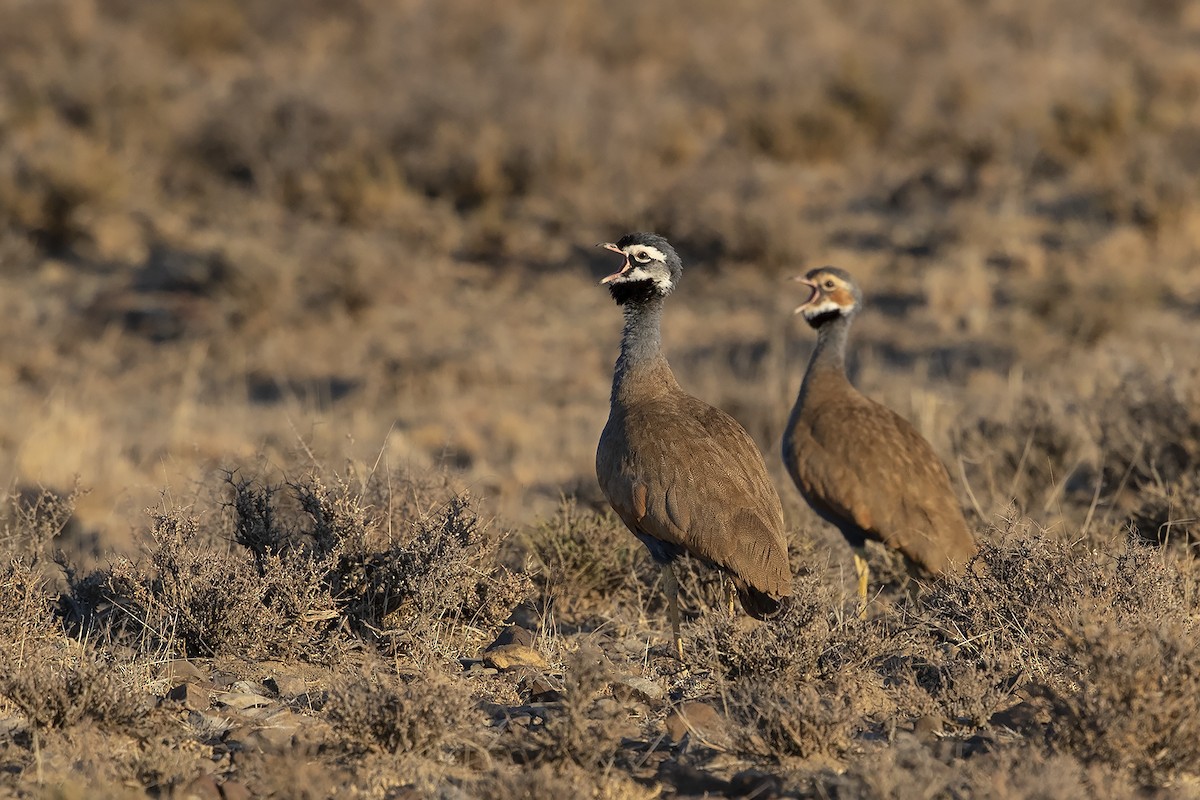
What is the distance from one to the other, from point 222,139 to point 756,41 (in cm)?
880

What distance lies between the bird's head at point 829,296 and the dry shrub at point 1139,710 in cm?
351

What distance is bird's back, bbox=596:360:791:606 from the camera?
5230mm

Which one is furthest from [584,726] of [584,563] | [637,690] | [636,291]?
[636,291]

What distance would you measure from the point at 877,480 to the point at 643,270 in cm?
142

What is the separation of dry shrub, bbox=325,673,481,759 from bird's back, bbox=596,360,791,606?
4.36 feet

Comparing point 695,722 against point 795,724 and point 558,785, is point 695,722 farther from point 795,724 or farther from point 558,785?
point 558,785

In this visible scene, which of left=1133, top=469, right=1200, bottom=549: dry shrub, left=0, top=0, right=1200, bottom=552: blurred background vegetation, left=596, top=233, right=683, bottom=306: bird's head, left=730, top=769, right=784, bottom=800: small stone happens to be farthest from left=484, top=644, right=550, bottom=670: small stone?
left=1133, top=469, right=1200, bottom=549: dry shrub

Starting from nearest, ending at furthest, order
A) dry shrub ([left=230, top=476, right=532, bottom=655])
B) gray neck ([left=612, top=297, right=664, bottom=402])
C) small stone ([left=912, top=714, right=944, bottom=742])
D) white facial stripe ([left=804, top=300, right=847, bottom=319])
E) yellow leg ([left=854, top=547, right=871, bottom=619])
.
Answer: small stone ([left=912, top=714, right=944, bottom=742]) → dry shrub ([left=230, top=476, right=532, bottom=655]) → gray neck ([left=612, top=297, right=664, bottom=402]) → yellow leg ([left=854, top=547, right=871, bottom=619]) → white facial stripe ([left=804, top=300, right=847, bottom=319])

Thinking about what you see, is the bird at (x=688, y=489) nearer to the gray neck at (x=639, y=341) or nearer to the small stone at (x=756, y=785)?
the gray neck at (x=639, y=341)

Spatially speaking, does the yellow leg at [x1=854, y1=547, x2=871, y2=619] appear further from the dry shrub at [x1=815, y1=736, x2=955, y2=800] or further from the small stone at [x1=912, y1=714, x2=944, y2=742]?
the dry shrub at [x1=815, y1=736, x2=955, y2=800]

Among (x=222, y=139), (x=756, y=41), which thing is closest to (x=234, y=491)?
(x=222, y=139)

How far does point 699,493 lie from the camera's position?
17.5ft

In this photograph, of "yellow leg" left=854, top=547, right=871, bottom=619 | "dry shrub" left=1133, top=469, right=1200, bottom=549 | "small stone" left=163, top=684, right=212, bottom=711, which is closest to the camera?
"small stone" left=163, top=684, right=212, bottom=711

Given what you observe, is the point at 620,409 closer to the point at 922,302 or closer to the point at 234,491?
the point at 234,491
